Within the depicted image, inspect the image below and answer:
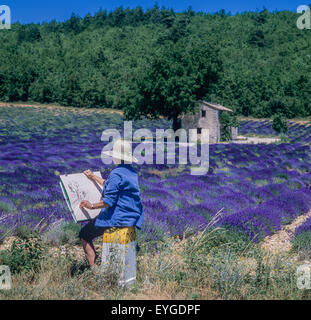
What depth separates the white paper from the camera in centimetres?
433

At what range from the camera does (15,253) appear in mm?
4527

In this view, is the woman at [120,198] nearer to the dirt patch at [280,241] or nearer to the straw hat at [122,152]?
the straw hat at [122,152]

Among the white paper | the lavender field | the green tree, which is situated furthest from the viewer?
the green tree

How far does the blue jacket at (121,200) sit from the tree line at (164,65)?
2717cm

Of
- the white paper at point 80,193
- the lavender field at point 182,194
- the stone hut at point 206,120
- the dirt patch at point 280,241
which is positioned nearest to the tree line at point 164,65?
the stone hut at point 206,120

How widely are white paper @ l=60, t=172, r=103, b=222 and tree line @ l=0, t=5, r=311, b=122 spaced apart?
88.1 feet

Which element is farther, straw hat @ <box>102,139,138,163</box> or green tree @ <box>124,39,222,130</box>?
green tree @ <box>124,39,222,130</box>

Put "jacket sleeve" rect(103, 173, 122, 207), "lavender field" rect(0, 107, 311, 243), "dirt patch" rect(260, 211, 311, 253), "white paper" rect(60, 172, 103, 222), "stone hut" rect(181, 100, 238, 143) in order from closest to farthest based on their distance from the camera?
"jacket sleeve" rect(103, 173, 122, 207) < "white paper" rect(60, 172, 103, 222) < "dirt patch" rect(260, 211, 311, 253) < "lavender field" rect(0, 107, 311, 243) < "stone hut" rect(181, 100, 238, 143)

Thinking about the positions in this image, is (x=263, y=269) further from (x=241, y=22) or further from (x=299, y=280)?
(x=241, y=22)

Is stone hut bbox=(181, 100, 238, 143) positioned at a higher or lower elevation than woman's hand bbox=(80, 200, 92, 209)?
higher

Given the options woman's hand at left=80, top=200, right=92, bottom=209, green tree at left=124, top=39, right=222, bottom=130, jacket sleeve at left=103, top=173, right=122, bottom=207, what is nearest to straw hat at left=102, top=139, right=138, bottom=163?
jacket sleeve at left=103, top=173, right=122, bottom=207

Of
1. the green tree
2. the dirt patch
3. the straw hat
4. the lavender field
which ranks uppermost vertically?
the green tree

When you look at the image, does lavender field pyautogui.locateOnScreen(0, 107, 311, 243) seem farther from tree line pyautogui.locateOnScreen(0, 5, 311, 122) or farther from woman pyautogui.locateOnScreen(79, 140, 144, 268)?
tree line pyautogui.locateOnScreen(0, 5, 311, 122)
